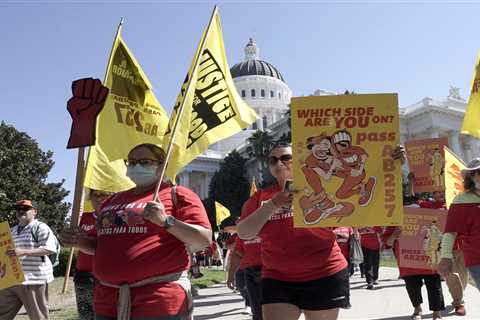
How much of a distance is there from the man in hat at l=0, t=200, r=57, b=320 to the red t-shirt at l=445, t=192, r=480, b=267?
4.52 metres

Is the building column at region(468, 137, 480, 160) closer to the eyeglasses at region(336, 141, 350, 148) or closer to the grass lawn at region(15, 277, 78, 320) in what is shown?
the grass lawn at region(15, 277, 78, 320)

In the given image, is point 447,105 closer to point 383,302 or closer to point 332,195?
point 383,302

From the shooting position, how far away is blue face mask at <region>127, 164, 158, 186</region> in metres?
3.56

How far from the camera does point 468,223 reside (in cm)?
468

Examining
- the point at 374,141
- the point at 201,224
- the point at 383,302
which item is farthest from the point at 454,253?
the point at 383,302

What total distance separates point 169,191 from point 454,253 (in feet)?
8.99

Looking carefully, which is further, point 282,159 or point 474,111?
point 474,111

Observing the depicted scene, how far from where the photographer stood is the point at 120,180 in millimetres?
6156

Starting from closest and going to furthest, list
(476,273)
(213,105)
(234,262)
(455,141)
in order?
(476,273), (213,105), (234,262), (455,141)

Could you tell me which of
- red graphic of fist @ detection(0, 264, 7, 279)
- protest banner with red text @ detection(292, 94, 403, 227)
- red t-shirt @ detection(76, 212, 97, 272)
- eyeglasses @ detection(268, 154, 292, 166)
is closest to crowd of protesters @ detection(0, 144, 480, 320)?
eyeglasses @ detection(268, 154, 292, 166)

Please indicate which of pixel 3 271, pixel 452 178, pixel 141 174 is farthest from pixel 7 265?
pixel 452 178

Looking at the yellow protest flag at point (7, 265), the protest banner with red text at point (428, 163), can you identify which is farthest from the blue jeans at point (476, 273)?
the yellow protest flag at point (7, 265)

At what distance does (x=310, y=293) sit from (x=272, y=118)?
110386mm

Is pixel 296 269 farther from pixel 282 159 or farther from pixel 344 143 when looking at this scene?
pixel 344 143
